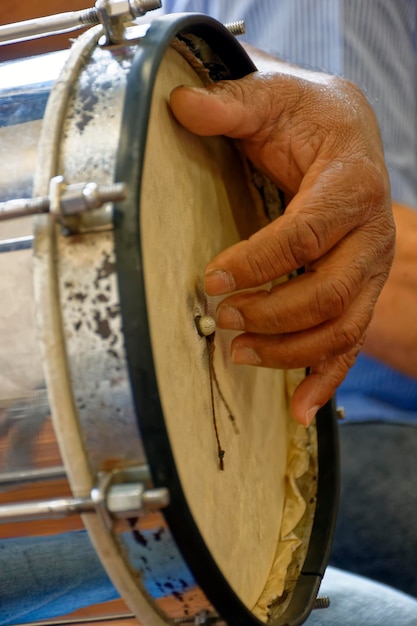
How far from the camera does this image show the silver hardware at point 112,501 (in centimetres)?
41

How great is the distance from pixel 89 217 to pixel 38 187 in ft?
0.14

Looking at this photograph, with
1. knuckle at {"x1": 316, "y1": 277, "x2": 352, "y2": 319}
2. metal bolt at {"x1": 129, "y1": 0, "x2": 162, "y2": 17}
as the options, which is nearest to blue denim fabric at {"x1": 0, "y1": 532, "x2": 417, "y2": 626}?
knuckle at {"x1": 316, "y1": 277, "x2": 352, "y2": 319}

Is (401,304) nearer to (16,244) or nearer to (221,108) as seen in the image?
(221,108)

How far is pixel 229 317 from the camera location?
1.86 feet

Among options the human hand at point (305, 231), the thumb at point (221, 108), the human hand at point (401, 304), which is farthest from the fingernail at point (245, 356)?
the human hand at point (401, 304)

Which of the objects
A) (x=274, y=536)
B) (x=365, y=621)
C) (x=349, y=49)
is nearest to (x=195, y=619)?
(x=274, y=536)

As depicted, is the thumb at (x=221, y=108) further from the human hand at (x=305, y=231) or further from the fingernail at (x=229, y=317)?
the fingernail at (x=229, y=317)

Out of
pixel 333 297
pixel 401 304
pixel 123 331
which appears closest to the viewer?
pixel 123 331

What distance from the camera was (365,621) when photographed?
2.44 feet

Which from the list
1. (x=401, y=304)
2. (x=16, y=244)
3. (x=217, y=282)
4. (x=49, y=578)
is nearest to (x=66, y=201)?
(x=16, y=244)

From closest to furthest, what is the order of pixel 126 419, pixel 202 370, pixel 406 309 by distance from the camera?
pixel 126 419, pixel 202 370, pixel 406 309

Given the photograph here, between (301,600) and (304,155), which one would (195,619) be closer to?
(301,600)

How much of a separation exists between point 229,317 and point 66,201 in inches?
7.6

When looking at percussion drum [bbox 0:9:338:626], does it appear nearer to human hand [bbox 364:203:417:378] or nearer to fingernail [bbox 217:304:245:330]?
fingernail [bbox 217:304:245:330]
